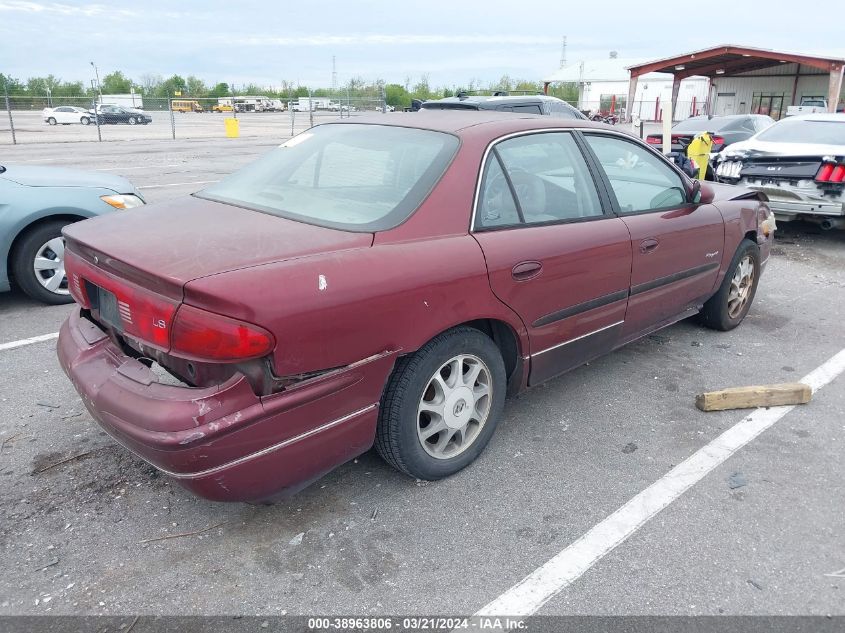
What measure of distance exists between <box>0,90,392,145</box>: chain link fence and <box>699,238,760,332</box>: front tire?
23.8 meters

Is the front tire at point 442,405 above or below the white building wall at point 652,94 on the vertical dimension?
below

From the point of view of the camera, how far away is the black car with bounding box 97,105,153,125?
3466cm

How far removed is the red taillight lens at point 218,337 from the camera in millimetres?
2184

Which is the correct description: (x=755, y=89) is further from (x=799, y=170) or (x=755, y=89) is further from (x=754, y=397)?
(x=754, y=397)

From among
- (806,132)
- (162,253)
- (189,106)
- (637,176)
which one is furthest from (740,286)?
(189,106)

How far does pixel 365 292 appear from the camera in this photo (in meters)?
2.46

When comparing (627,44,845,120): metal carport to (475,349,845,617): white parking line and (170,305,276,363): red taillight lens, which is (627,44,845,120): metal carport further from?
(170,305,276,363): red taillight lens

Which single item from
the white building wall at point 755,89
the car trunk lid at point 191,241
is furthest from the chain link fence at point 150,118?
the car trunk lid at point 191,241

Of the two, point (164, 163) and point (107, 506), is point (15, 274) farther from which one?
point (164, 163)

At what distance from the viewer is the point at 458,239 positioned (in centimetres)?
285

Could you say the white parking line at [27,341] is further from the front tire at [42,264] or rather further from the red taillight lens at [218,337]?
the red taillight lens at [218,337]

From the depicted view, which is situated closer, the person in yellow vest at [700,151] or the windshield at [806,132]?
the windshield at [806,132]

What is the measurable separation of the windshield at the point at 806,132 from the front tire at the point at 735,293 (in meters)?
4.37

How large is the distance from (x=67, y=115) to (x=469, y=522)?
36.8 meters
